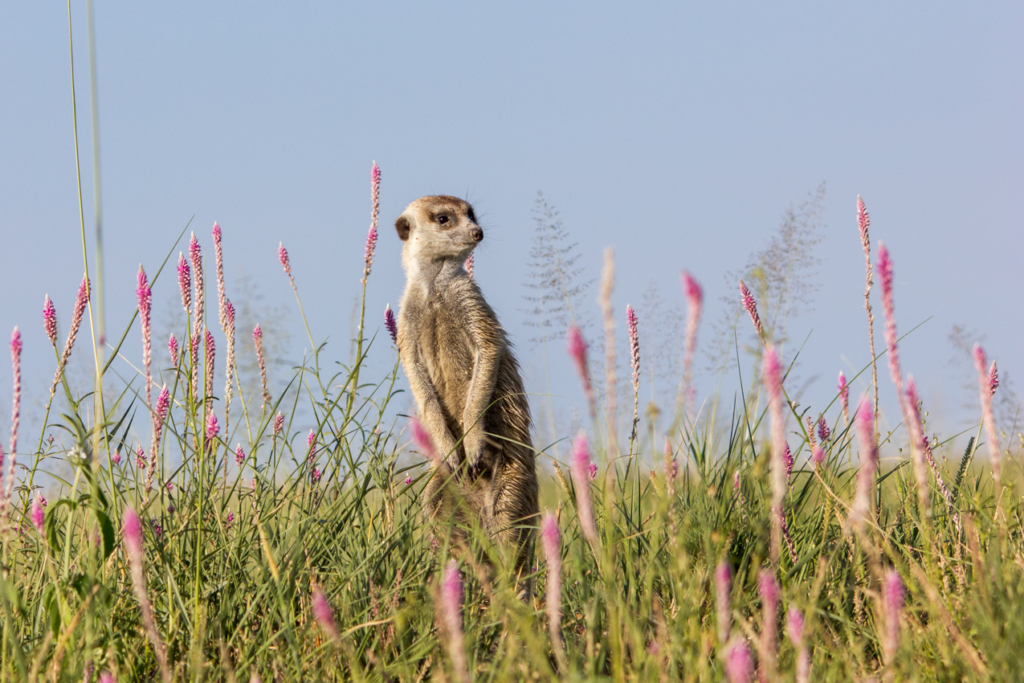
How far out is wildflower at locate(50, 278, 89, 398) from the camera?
2.64 m

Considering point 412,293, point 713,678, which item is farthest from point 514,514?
point 713,678

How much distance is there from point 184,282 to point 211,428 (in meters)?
0.51

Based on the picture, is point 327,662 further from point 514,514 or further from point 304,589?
point 514,514

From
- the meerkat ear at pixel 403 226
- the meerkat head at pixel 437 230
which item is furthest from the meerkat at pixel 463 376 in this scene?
the meerkat ear at pixel 403 226

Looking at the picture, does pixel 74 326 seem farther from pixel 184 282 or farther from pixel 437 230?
pixel 437 230

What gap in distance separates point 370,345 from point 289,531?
0.67m

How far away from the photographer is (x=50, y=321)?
278 cm

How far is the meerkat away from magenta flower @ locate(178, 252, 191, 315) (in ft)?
5.87

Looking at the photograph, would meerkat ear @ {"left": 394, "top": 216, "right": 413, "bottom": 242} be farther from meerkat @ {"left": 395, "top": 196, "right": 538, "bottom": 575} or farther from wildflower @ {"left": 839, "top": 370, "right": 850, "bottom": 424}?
wildflower @ {"left": 839, "top": 370, "right": 850, "bottom": 424}

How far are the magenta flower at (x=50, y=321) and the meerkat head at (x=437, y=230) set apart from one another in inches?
105

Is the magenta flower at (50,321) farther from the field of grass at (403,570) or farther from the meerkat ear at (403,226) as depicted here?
the meerkat ear at (403,226)

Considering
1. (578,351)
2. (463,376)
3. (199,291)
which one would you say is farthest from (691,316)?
(463,376)

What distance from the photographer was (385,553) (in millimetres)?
2789

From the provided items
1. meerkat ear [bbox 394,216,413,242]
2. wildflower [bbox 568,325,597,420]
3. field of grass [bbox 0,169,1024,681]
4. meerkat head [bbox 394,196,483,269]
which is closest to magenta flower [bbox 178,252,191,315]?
field of grass [bbox 0,169,1024,681]
